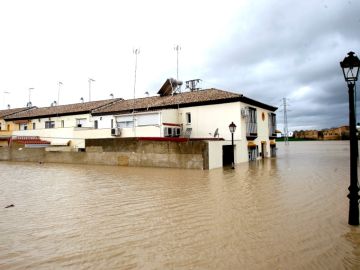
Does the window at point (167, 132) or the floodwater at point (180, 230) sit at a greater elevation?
the window at point (167, 132)

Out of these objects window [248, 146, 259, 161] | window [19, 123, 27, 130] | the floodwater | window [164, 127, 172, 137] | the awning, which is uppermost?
window [19, 123, 27, 130]

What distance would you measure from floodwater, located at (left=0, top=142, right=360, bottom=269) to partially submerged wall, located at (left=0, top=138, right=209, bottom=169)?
8.35m

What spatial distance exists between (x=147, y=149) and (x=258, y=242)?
664 inches

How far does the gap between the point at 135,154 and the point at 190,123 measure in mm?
7498

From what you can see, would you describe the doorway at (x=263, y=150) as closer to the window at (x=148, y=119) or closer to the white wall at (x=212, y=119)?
the white wall at (x=212, y=119)

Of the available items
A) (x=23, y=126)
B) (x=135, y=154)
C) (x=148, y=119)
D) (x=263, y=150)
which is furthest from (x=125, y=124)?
(x=23, y=126)

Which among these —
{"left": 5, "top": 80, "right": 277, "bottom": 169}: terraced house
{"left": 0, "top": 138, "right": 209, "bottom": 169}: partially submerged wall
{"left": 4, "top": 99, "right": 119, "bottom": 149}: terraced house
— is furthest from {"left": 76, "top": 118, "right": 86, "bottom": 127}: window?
{"left": 0, "top": 138, "right": 209, "bottom": 169}: partially submerged wall

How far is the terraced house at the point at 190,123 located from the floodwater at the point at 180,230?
10.3 meters

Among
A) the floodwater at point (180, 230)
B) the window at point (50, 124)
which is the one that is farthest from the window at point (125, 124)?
the floodwater at point (180, 230)

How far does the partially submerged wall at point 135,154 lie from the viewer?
2009 cm

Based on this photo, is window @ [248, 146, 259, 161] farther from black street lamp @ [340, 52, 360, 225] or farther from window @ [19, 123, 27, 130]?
window @ [19, 123, 27, 130]

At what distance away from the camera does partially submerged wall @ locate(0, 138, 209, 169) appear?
2009cm

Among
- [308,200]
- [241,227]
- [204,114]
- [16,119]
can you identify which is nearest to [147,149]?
[204,114]

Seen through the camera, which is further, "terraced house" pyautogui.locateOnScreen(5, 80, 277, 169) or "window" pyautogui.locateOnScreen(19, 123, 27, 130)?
"window" pyautogui.locateOnScreen(19, 123, 27, 130)
